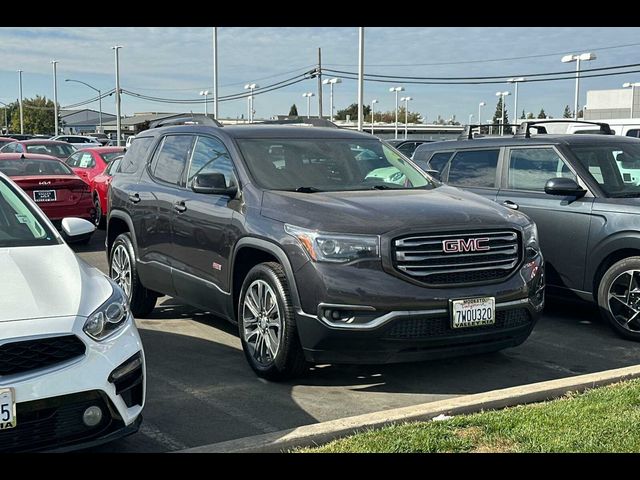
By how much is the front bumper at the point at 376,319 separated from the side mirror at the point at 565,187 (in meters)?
2.39

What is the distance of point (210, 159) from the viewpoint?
666cm

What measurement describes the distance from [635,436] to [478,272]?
1.58 metres

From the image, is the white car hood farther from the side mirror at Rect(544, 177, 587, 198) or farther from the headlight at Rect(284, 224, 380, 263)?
the side mirror at Rect(544, 177, 587, 198)

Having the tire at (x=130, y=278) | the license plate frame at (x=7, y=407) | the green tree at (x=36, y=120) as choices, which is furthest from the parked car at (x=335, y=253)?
the green tree at (x=36, y=120)

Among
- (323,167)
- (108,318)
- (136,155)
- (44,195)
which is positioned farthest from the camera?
(44,195)

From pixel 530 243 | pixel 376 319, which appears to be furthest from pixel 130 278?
pixel 530 243

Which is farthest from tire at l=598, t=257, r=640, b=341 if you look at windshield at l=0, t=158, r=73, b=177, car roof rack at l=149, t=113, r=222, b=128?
windshield at l=0, t=158, r=73, b=177

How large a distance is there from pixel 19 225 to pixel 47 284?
3.38 ft

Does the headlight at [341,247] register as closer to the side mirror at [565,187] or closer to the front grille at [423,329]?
the front grille at [423,329]

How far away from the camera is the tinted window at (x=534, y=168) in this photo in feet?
25.4

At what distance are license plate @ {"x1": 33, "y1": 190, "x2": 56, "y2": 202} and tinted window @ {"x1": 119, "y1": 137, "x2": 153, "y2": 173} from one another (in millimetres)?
4702

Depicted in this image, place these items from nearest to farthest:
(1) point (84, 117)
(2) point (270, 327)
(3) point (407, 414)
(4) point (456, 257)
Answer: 1. (3) point (407, 414)
2. (4) point (456, 257)
3. (2) point (270, 327)
4. (1) point (84, 117)

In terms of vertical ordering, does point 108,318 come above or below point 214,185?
below

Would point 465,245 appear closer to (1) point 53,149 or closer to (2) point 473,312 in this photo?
(2) point 473,312
